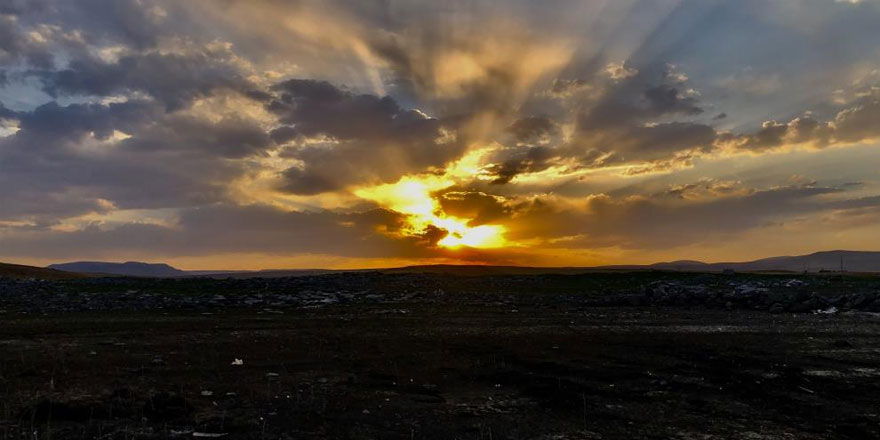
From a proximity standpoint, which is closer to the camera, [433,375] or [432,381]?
[432,381]

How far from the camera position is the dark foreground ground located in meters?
7.87

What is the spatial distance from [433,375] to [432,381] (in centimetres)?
56

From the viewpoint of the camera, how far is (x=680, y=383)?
35.8 feet

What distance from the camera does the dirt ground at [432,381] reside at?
25.6ft

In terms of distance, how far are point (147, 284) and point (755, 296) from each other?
41671mm

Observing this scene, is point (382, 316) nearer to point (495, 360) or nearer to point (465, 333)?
point (465, 333)

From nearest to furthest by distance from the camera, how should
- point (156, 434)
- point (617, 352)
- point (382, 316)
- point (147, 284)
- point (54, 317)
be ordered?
point (156, 434), point (617, 352), point (54, 317), point (382, 316), point (147, 284)

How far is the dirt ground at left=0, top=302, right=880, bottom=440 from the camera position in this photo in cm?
780

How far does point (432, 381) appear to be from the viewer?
10977mm

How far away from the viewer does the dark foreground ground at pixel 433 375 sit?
310 inches

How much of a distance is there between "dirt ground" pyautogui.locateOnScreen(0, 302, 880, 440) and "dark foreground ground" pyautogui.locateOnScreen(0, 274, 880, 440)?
0.05 m

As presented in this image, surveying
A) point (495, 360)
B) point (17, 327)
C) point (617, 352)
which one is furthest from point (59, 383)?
point (617, 352)

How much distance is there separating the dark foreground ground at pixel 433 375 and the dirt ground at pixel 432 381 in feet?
0.16

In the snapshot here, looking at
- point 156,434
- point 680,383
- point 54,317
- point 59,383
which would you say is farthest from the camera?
point 54,317
